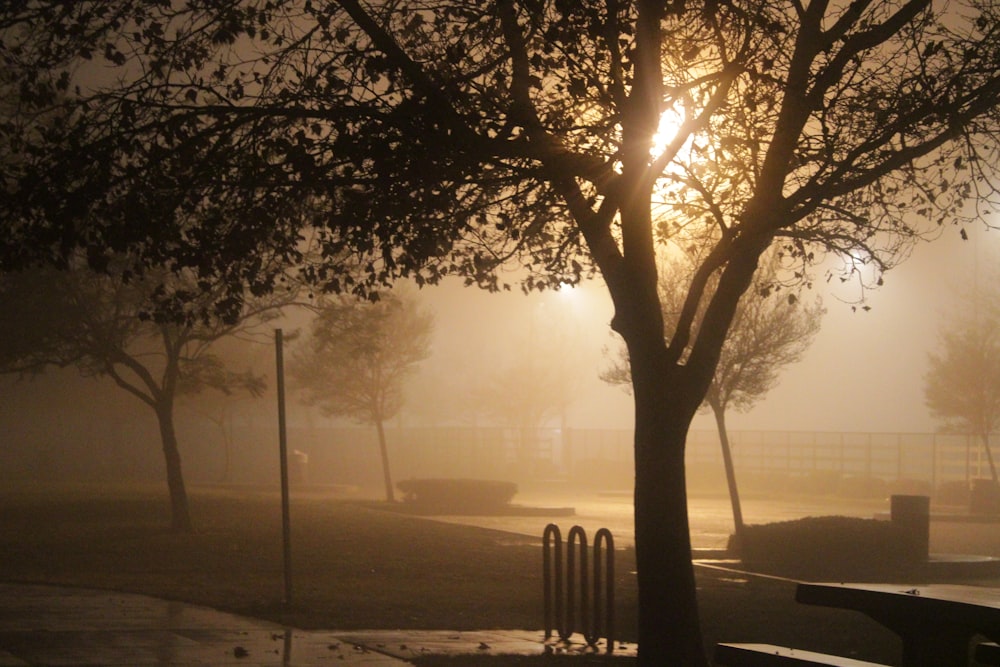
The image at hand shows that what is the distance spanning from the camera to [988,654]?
5641 millimetres

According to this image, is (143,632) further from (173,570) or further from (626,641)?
(173,570)

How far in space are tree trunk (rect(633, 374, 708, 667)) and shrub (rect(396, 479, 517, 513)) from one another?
23.3 meters

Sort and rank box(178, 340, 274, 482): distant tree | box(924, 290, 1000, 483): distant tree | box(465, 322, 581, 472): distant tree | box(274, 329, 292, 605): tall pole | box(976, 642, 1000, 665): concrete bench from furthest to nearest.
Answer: box(465, 322, 581, 472): distant tree, box(178, 340, 274, 482): distant tree, box(924, 290, 1000, 483): distant tree, box(274, 329, 292, 605): tall pole, box(976, 642, 1000, 665): concrete bench

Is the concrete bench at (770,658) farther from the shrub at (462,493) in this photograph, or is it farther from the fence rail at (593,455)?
the fence rail at (593,455)

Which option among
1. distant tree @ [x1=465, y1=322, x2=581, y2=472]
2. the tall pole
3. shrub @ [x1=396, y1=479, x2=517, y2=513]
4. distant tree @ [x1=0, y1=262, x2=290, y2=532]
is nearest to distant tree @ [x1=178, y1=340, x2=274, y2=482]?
distant tree @ [x1=465, y1=322, x2=581, y2=472]

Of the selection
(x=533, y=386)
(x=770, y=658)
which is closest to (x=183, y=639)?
(x=770, y=658)

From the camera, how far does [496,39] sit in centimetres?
1125

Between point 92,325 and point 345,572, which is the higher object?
point 92,325

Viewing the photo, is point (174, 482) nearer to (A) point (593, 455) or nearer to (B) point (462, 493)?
(B) point (462, 493)

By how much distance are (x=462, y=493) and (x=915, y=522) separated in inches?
582

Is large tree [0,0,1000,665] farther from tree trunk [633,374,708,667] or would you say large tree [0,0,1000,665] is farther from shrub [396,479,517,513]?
shrub [396,479,517,513]

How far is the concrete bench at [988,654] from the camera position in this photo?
18.4 feet

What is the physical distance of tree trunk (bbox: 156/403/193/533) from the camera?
22.2 meters

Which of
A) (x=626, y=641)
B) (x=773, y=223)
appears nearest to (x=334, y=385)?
(x=626, y=641)
